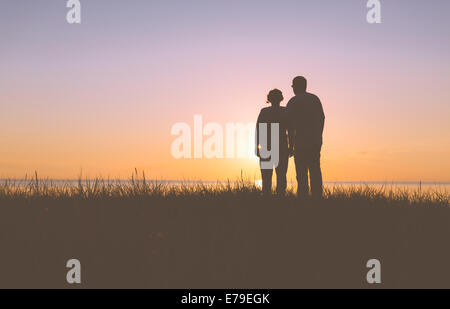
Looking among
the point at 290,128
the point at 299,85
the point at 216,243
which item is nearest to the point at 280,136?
the point at 290,128

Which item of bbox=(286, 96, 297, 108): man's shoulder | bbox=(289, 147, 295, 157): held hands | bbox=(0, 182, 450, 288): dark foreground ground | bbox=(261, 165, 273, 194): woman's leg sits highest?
bbox=(286, 96, 297, 108): man's shoulder

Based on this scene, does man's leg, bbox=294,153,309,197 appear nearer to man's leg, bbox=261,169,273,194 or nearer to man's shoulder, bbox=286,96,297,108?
man's leg, bbox=261,169,273,194

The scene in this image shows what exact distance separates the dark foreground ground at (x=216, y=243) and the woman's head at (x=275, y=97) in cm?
332

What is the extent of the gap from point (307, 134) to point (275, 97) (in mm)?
1600

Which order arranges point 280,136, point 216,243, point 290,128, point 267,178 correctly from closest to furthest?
point 216,243 → point 290,128 → point 267,178 → point 280,136

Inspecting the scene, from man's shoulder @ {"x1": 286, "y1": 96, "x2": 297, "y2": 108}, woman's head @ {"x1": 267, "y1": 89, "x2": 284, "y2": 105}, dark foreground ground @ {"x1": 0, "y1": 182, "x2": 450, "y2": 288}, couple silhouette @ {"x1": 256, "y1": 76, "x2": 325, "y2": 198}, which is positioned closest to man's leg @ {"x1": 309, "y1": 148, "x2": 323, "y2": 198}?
couple silhouette @ {"x1": 256, "y1": 76, "x2": 325, "y2": 198}

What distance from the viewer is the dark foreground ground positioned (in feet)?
19.0

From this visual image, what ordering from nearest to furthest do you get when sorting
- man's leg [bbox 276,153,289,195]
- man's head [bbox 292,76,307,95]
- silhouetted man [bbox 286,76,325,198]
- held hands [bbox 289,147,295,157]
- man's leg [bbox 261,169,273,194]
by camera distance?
silhouetted man [bbox 286,76,325,198]
man's head [bbox 292,76,307,95]
held hands [bbox 289,147,295,157]
man's leg [bbox 261,169,273,194]
man's leg [bbox 276,153,289,195]

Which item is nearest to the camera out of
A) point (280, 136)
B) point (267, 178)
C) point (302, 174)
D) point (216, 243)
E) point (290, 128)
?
point (216, 243)

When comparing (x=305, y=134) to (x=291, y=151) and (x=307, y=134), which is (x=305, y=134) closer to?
(x=307, y=134)

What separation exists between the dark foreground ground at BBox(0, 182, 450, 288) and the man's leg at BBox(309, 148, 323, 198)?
46.4 inches

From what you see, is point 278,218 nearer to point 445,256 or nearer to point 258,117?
point 445,256

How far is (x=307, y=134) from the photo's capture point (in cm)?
1019
